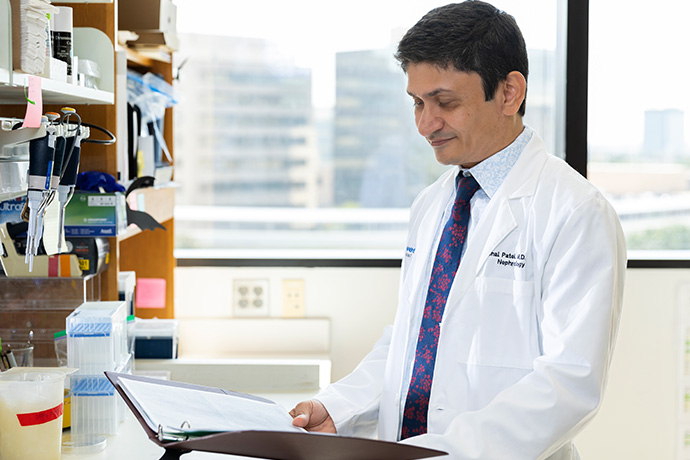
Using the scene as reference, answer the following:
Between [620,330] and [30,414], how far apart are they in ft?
6.74

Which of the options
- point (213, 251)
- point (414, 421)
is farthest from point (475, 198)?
point (213, 251)

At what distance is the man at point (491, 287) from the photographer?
1138mm

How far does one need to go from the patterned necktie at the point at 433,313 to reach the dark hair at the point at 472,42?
0.24 meters

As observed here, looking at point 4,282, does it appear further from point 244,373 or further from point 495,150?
point 495,150

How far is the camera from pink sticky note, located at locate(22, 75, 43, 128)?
117 cm

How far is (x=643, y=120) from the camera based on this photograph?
2760 mm

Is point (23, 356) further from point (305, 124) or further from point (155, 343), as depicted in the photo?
point (305, 124)

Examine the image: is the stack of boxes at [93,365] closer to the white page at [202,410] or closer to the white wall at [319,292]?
the white page at [202,410]

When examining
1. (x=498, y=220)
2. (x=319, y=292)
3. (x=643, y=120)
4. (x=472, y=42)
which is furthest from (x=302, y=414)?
(x=643, y=120)

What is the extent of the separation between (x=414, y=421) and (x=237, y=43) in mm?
1823

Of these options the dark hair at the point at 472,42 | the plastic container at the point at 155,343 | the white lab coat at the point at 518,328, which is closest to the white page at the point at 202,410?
the white lab coat at the point at 518,328

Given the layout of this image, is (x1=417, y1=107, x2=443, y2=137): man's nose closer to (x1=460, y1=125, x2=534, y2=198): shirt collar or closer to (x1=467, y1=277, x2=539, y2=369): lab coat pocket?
(x1=460, y1=125, x2=534, y2=198): shirt collar

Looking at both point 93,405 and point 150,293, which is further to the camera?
point 150,293

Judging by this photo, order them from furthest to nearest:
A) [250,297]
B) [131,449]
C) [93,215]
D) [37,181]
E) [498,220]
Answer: [250,297], [93,215], [131,449], [498,220], [37,181]
